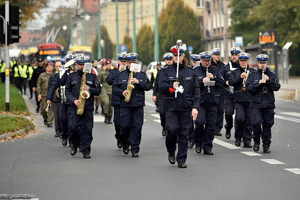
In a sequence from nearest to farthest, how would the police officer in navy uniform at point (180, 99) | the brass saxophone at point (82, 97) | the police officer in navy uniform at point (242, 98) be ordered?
the police officer in navy uniform at point (180, 99)
the brass saxophone at point (82, 97)
the police officer in navy uniform at point (242, 98)

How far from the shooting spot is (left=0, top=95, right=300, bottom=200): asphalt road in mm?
10984

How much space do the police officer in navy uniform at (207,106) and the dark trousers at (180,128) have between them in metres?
2.02

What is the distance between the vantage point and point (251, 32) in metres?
77.2

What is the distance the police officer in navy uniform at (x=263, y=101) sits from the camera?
16031 mm

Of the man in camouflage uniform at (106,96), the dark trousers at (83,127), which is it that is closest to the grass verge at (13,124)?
the man in camouflage uniform at (106,96)

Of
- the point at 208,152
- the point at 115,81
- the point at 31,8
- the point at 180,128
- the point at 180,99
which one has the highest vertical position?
the point at 31,8

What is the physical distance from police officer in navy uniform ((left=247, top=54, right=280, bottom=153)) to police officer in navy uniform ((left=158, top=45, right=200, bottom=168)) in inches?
99.3

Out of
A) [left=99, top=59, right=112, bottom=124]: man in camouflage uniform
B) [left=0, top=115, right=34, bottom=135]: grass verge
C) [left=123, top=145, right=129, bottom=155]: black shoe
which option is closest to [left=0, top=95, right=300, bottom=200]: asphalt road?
[left=123, top=145, right=129, bottom=155]: black shoe

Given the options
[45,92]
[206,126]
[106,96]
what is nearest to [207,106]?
[206,126]

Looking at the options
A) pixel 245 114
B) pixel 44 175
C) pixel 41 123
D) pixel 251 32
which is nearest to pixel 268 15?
pixel 251 32

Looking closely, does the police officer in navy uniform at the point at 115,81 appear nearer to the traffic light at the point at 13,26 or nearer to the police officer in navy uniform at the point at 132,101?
the police officer in navy uniform at the point at 132,101

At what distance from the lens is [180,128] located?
13828 mm

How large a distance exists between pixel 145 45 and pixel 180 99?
97164 millimetres

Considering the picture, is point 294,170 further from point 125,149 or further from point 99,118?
point 99,118
